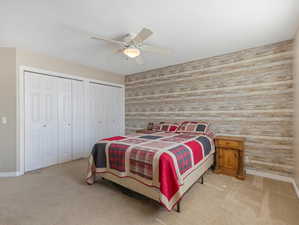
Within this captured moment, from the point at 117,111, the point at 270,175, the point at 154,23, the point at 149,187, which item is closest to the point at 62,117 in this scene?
the point at 117,111

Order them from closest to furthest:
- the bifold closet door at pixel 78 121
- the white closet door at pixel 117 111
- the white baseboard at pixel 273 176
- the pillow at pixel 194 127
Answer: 1. the white baseboard at pixel 273 176
2. the pillow at pixel 194 127
3. the bifold closet door at pixel 78 121
4. the white closet door at pixel 117 111

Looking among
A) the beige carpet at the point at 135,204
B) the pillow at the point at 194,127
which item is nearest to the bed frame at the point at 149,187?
the beige carpet at the point at 135,204

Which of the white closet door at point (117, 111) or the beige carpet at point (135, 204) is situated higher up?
the white closet door at point (117, 111)

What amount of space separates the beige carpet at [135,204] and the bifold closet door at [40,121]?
635 mm

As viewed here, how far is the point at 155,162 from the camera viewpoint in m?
1.74

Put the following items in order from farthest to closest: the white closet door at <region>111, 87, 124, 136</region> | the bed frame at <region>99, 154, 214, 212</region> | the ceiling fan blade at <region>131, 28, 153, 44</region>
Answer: the white closet door at <region>111, 87, 124, 136</region>
the ceiling fan blade at <region>131, 28, 153, 44</region>
the bed frame at <region>99, 154, 214, 212</region>

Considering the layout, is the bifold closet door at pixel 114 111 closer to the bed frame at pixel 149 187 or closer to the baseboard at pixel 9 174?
the baseboard at pixel 9 174

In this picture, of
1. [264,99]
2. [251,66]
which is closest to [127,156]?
[264,99]

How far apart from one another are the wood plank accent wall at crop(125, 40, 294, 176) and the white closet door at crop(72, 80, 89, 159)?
91.2 inches

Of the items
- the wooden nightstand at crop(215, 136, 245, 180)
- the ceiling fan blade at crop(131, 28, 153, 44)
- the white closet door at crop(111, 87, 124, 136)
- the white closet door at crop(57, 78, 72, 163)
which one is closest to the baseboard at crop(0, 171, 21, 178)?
the white closet door at crop(57, 78, 72, 163)

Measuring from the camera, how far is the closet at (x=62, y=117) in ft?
10.2

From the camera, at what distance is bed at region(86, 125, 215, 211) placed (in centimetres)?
168

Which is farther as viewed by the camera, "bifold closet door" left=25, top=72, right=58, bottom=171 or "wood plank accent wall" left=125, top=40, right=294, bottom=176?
"bifold closet door" left=25, top=72, right=58, bottom=171

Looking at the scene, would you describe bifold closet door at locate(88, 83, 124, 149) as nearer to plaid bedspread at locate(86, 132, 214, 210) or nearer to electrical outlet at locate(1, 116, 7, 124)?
electrical outlet at locate(1, 116, 7, 124)
